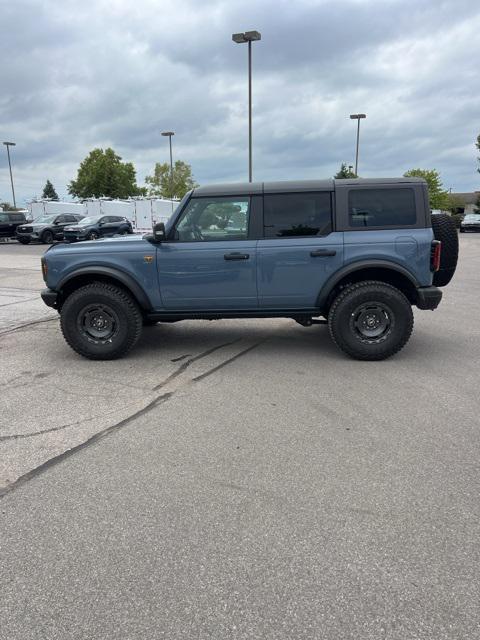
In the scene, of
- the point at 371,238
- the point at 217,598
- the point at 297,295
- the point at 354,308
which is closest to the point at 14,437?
the point at 217,598

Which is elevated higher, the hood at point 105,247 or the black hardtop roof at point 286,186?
the black hardtop roof at point 286,186

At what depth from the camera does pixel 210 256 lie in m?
5.29

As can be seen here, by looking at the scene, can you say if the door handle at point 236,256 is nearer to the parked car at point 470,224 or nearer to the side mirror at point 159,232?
the side mirror at point 159,232

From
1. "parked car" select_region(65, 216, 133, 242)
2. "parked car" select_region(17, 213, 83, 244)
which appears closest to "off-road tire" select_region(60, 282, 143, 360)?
"parked car" select_region(65, 216, 133, 242)

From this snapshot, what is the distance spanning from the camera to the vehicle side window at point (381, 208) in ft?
16.9

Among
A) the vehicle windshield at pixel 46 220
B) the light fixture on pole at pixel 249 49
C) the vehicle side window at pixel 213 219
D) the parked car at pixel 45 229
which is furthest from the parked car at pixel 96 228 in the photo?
the vehicle side window at pixel 213 219

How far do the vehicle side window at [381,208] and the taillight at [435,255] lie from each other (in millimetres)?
323

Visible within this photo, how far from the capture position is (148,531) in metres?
2.47

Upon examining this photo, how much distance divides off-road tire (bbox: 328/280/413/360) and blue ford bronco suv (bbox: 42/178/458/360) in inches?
0.4

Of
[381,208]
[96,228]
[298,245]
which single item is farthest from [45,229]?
[381,208]

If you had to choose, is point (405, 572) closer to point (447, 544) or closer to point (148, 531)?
point (447, 544)

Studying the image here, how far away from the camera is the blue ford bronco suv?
204 inches

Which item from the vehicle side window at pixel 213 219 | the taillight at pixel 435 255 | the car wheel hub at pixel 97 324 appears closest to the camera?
Result: the taillight at pixel 435 255

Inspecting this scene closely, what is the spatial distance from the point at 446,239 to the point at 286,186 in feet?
6.42
